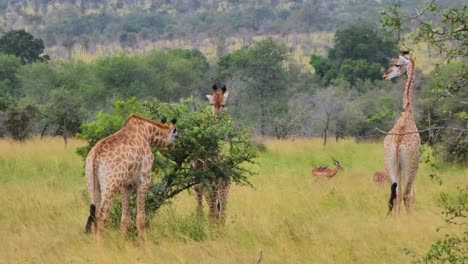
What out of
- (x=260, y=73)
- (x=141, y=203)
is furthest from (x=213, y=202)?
(x=260, y=73)

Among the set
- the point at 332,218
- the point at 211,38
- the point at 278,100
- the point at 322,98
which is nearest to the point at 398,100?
the point at 322,98

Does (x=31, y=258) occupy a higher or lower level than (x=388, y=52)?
higher

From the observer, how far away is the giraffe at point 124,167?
7.36 metres

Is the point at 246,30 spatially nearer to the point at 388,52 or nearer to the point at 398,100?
the point at 388,52

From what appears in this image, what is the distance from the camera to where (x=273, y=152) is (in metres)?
19.8

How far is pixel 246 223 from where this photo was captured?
362 inches

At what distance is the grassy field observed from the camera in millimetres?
7312

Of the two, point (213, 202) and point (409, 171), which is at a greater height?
point (409, 171)

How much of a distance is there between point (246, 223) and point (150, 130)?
6.21ft

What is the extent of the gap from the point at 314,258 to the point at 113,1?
94531mm

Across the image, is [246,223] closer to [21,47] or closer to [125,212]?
[125,212]

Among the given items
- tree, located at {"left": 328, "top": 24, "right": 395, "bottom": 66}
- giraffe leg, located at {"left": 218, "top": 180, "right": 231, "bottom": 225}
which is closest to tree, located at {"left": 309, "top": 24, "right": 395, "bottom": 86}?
tree, located at {"left": 328, "top": 24, "right": 395, "bottom": 66}

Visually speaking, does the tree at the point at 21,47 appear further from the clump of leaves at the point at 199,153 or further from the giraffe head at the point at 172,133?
the giraffe head at the point at 172,133

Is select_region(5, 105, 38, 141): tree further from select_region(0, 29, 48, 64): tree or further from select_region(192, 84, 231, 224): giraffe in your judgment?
select_region(0, 29, 48, 64): tree
